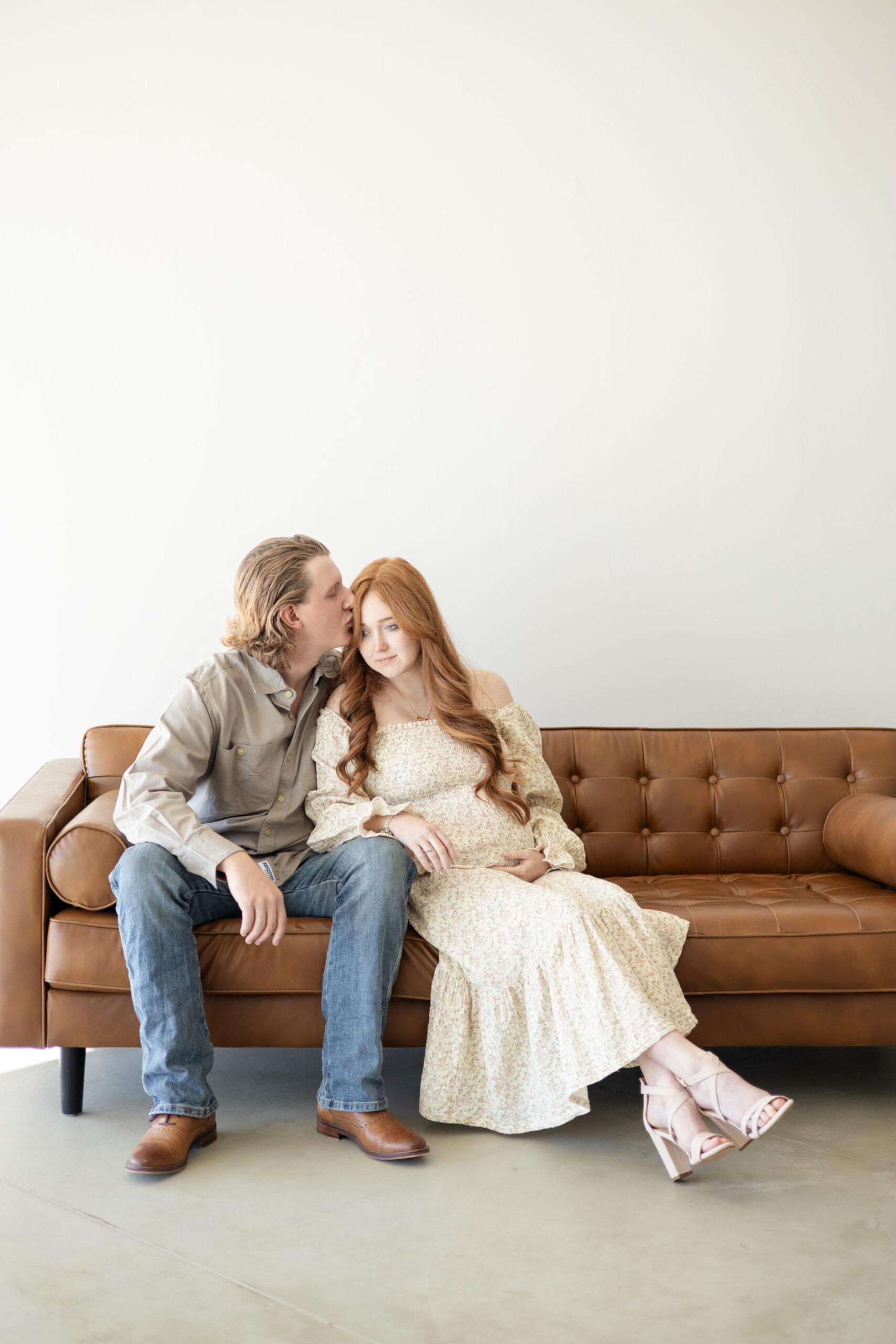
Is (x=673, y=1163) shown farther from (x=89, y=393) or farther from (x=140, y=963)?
(x=89, y=393)

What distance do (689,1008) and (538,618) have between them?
1.42 meters

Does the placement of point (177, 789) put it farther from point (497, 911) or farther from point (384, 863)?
point (497, 911)

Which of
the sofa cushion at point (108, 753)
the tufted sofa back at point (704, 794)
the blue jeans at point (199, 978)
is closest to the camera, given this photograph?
the blue jeans at point (199, 978)

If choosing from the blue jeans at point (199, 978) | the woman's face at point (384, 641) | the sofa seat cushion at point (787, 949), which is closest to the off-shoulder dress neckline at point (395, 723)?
the woman's face at point (384, 641)

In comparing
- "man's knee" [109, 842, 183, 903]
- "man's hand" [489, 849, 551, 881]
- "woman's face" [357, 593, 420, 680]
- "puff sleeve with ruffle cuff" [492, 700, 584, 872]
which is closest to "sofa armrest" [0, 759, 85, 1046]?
"man's knee" [109, 842, 183, 903]

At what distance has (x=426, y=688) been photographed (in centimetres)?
256

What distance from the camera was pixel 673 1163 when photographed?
76.3 inches

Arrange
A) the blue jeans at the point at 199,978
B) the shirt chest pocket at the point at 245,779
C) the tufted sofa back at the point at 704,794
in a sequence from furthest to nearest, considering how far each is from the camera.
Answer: the tufted sofa back at the point at 704,794 < the shirt chest pocket at the point at 245,779 < the blue jeans at the point at 199,978

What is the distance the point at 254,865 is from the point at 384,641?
1.99 feet

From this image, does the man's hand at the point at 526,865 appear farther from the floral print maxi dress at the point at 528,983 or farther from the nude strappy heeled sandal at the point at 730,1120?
the nude strappy heeled sandal at the point at 730,1120

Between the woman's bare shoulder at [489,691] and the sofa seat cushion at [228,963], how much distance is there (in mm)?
640

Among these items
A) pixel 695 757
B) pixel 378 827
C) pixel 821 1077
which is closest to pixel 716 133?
pixel 695 757

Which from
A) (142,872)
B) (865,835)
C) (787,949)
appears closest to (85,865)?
(142,872)

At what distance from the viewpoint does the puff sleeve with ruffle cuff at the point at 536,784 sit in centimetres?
253
